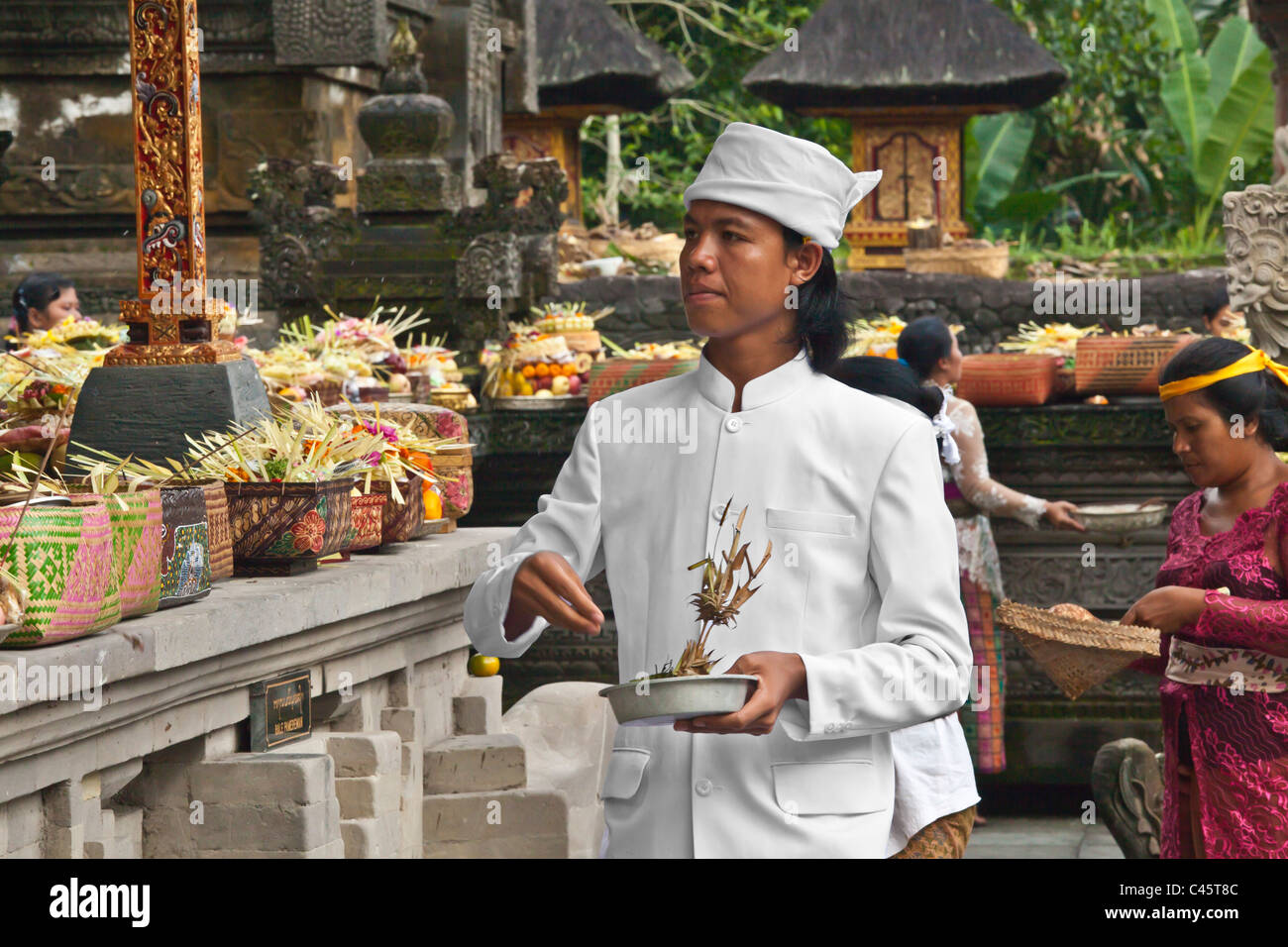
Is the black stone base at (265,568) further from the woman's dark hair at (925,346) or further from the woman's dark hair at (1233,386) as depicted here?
the woman's dark hair at (925,346)

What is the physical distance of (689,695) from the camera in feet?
7.58

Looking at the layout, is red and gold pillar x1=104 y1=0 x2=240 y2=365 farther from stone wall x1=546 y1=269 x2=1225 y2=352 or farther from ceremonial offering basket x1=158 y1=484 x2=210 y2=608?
stone wall x1=546 y1=269 x2=1225 y2=352

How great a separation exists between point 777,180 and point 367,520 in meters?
2.28

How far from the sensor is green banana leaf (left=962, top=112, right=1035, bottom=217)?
23.3 meters

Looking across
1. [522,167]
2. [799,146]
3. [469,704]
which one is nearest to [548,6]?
[522,167]

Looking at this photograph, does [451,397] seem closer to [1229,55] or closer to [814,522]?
[814,522]

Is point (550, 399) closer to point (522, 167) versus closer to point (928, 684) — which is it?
point (522, 167)

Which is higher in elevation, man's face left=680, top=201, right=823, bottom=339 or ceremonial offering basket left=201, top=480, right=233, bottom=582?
man's face left=680, top=201, right=823, bottom=339

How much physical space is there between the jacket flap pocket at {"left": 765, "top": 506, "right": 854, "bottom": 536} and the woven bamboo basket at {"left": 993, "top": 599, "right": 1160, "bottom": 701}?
1492 millimetres

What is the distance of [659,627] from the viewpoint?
258 cm

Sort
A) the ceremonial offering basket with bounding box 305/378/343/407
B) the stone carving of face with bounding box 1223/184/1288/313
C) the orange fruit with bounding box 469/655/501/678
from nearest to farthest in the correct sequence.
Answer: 1. the orange fruit with bounding box 469/655/501/678
2. the stone carving of face with bounding box 1223/184/1288/313
3. the ceremonial offering basket with bounding box 305/378/343/407

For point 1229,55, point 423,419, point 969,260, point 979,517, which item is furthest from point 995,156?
point 423,419

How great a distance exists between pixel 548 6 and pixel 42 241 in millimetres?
10307

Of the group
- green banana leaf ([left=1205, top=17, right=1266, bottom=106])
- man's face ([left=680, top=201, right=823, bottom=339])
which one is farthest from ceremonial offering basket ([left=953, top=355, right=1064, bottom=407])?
green banana leaf ([left=1205, top=17, right=1266, bottom=106])
